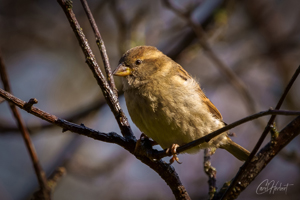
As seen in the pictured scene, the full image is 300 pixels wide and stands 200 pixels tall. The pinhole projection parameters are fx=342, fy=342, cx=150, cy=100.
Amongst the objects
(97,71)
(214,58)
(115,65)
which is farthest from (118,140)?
(115,65)

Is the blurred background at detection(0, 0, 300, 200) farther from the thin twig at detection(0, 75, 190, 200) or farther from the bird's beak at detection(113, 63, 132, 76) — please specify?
the thin twig at detection(0, 75, 190, 200)

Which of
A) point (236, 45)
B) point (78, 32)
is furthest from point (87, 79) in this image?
point (78, 32)

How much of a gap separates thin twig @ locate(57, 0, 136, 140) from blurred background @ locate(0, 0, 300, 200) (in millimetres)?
2617

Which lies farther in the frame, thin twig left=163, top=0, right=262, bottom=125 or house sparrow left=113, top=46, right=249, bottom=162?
thin twig left=163, top=0, right=262, bottom=125

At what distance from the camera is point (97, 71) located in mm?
2896

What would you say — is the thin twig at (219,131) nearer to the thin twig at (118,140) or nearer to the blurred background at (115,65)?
the thin twig at (118,140)

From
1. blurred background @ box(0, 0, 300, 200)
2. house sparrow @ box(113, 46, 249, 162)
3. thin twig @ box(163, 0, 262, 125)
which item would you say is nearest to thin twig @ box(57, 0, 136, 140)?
house sparrow @ box(113, 46, 249, 162)

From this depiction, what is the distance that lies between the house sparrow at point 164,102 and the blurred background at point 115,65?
5.68 feet

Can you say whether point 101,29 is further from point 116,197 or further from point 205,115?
point 205,115

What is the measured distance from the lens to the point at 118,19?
5512 mm

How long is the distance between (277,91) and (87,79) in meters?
3.84

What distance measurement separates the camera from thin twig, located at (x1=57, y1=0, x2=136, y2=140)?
267cm

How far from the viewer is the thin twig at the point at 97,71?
8.76 feet

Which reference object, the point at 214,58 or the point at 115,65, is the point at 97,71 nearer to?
the point at 214,58
